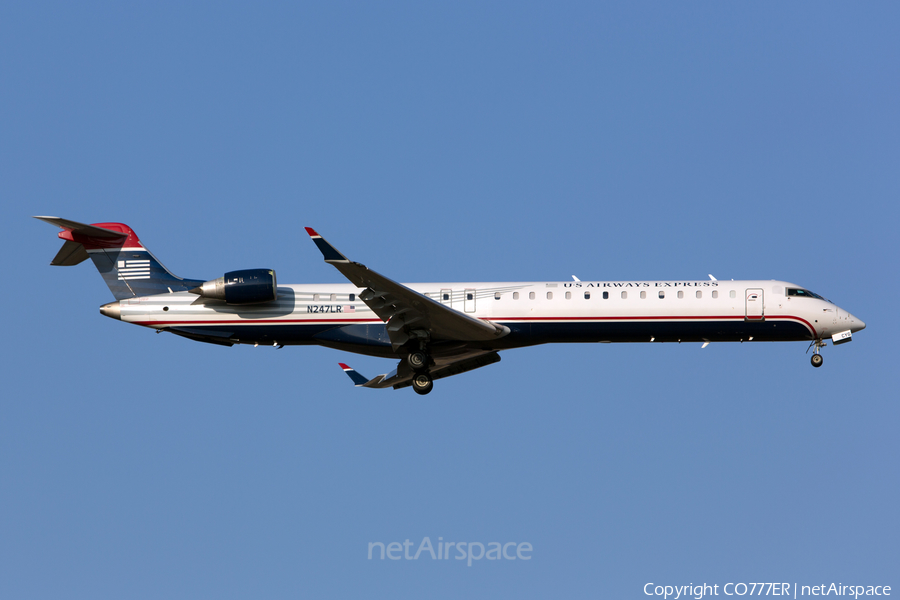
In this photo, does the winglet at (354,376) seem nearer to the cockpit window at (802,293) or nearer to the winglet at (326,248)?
the winglet at (326,248)

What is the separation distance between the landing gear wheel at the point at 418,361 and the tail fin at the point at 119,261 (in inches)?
→ 240

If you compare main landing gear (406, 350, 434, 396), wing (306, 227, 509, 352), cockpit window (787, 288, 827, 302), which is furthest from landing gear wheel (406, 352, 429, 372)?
cockpit window (787, 288, 827, 302)

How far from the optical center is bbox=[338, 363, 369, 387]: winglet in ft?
97.4

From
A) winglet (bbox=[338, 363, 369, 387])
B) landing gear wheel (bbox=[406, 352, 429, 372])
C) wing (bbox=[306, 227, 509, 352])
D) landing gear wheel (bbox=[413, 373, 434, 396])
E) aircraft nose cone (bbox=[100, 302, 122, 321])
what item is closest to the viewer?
wing (bbox=[306, 227, 509, 352])

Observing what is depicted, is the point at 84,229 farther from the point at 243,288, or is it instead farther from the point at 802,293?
the point at 802,293

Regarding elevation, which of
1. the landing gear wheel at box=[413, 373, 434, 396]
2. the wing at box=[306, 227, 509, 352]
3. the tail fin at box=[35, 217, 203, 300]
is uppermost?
the tail fin at box=[35, 217, 203, 300]

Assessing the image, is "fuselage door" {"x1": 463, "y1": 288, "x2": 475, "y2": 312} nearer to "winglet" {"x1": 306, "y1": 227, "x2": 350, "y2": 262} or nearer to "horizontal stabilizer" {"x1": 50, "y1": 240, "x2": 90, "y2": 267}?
"winglet" {"x1": 306, "y1": 227, "x2": 350, "y2": 262}

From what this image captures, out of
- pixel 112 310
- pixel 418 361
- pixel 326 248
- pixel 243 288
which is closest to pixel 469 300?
pixel 418 361

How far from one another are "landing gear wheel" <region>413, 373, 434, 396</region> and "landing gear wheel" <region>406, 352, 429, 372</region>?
0.26 metres

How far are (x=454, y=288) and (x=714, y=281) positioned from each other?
6.84m

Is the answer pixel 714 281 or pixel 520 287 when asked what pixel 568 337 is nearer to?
pixel 520 287

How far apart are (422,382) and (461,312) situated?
213 cm

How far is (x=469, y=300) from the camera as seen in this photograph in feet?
85.7

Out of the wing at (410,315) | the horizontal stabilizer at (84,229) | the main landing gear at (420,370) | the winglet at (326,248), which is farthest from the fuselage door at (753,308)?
the horizontal stabilizer at (84,229)
